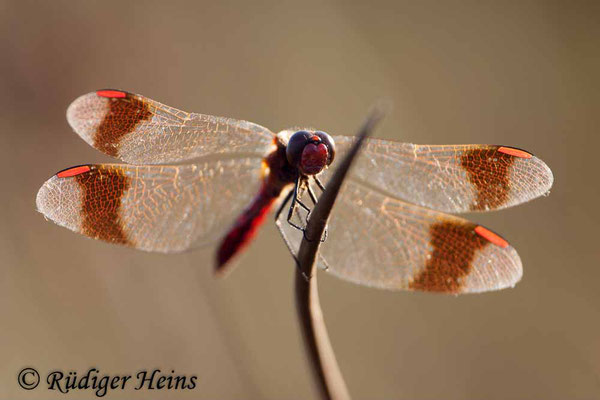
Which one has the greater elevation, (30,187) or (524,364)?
(524,364)

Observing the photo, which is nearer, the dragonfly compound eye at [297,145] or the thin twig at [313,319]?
the thin twig at [313,319]

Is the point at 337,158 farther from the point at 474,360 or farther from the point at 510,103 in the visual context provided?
the point at 510,103

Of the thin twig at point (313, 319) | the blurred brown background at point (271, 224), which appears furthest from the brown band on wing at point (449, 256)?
the blurred brown background at point (271, 224)

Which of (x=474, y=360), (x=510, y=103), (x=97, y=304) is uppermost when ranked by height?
(x=510, y=103)

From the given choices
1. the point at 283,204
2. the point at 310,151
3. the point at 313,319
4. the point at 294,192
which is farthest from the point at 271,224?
the point at 313,319

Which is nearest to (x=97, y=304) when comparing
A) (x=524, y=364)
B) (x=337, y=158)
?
(x=337, y=158)

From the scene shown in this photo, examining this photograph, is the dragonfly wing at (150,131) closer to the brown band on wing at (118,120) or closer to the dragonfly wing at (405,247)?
the brown band on wing at (118,120)

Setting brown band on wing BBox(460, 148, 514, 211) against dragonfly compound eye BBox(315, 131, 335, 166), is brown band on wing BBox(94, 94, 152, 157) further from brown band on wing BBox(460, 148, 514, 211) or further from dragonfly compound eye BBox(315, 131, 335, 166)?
brown band on wing BBox(460, 148, 514, 211)
